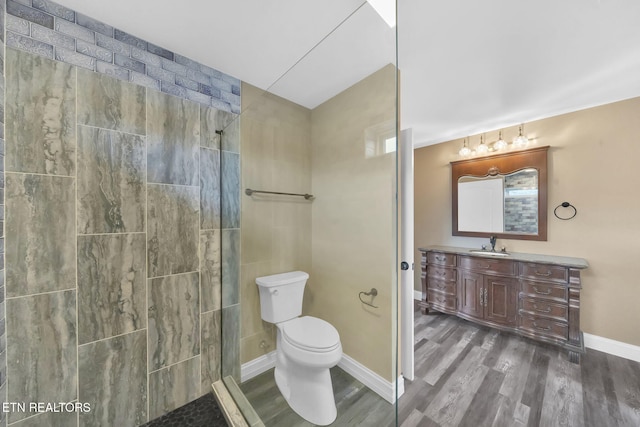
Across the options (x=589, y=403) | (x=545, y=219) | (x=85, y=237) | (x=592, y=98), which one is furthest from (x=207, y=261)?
(x=592, y=98)

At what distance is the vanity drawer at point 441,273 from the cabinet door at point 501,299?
1.07ft

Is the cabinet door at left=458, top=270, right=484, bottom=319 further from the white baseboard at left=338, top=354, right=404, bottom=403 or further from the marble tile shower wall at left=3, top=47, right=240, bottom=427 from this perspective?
the marble tile shower wall at left=3, top=47, right=240, bottom=427

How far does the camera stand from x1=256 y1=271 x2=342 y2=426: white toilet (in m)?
1.05

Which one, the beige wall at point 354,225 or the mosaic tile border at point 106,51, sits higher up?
the mosaic tile border at point 106,51

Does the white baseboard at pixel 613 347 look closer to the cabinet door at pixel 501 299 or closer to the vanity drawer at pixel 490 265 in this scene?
the cabinet door at pixel 501 299

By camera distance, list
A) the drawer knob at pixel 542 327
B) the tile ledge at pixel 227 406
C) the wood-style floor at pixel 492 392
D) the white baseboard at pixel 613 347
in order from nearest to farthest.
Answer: the wood-style floor at pixel 492 392, the tile ledge at pixel 227 406, the white baseboard at pixel 613 347, the drawer knob at pixel 542 327

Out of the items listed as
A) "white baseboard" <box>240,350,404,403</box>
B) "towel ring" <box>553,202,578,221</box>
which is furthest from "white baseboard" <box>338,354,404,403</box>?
"towel ring" <box>553,202,578,221</box>

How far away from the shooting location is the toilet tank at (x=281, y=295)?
3.88 feet

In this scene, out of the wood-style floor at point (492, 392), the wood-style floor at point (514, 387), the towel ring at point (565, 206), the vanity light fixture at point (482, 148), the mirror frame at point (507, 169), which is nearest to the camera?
the wood-style floor at point (492, 392)

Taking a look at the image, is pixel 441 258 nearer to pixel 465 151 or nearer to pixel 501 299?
pixel 501 299

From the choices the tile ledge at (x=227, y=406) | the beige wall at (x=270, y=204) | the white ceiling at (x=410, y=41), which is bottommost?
the tile ledge at (x=227, y=406)

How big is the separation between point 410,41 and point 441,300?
2.76 meters

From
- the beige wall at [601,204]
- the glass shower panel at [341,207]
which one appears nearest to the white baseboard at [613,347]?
the beige wall at [601,204]

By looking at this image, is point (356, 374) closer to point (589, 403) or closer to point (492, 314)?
point (589, 403)
